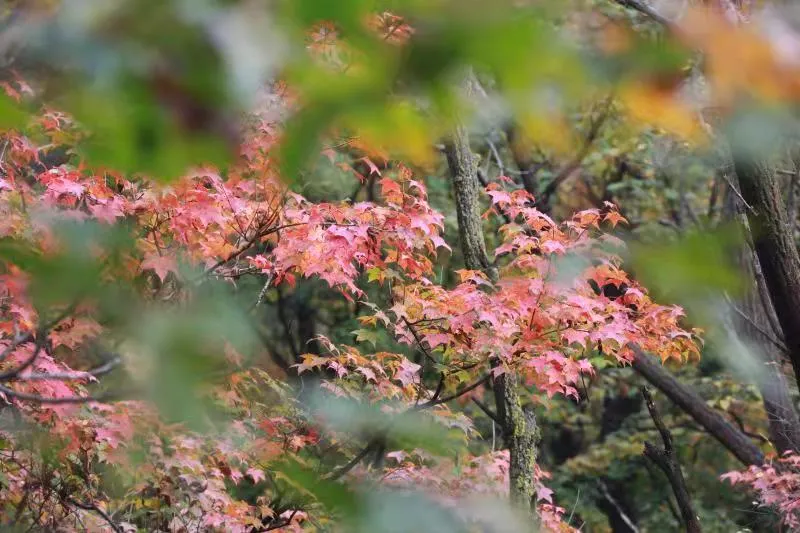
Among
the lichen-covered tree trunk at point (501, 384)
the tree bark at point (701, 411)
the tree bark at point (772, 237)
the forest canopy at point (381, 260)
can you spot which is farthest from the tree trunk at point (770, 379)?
the lichen-covered tree trunk at point (501, 384)

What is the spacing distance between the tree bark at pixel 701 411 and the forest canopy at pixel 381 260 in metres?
0.02

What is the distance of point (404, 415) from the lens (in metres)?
0.68

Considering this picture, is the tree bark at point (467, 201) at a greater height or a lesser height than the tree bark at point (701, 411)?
greater

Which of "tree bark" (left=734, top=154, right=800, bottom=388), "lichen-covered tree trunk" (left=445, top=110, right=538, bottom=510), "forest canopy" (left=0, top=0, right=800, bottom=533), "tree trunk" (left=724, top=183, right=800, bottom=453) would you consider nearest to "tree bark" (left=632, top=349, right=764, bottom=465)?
"forest canopy" (left=0, top=0, right=800, bottom=533)

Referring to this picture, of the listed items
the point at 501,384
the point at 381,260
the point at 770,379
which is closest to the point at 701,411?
the point at 770,379

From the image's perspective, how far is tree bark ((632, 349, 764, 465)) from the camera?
580 cm

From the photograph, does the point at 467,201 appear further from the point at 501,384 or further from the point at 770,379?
the point at 770,379

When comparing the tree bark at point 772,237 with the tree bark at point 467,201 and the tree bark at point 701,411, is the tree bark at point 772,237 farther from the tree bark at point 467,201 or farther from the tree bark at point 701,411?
the tree bark at point 701,411

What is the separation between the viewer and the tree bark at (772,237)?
130 inches

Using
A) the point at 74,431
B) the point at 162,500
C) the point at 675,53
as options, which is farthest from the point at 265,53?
the point at 162,500

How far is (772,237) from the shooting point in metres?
3.30

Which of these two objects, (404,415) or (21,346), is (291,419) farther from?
(404,415)

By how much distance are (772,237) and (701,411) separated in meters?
3.05

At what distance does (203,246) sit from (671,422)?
6836 millimetres
